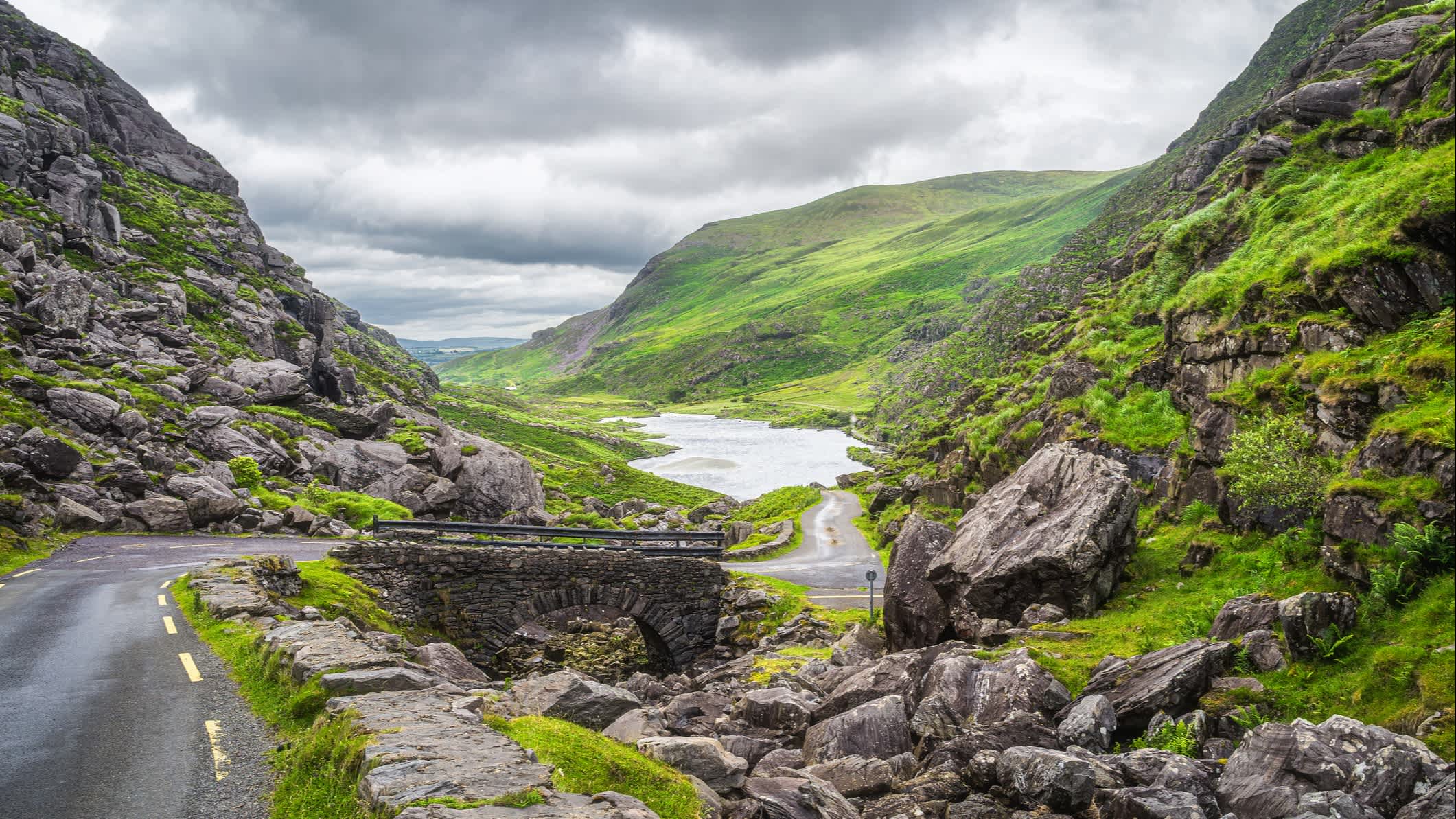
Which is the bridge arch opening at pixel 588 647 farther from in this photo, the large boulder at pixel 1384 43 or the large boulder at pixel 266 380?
the large boulder at pixel 1384 43

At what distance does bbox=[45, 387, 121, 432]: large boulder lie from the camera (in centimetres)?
4191

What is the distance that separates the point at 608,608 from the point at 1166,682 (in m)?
26.7

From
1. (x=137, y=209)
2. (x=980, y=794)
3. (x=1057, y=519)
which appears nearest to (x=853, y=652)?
(x=1057, y=519)

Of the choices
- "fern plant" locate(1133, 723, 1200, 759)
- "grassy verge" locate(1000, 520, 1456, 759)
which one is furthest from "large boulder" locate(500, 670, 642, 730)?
"fern plant" locate(1133, 723, 1200, 759)

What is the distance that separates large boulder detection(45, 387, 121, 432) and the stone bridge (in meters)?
24.6

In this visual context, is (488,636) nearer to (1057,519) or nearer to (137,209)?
(1057,519)

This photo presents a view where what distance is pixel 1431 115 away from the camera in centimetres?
1994

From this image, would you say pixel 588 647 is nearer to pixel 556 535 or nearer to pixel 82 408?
pixel 556 535

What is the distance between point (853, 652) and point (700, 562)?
13.4 m

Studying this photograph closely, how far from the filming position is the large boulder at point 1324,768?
8836 mm

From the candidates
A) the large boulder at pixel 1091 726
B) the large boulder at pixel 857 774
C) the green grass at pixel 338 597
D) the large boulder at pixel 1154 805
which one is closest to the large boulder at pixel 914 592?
the large boulder at pixel 857 774

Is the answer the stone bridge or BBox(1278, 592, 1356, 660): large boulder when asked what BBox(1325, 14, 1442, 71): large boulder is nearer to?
BBox(1278, 592, 1356, 660): large boulder

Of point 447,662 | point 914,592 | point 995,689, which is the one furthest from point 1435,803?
point 447,662

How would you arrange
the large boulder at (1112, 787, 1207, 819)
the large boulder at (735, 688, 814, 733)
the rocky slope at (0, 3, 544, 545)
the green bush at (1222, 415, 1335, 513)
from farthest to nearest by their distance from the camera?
the rocky slope at (0, 3, 544, 545)
the large boulder at (735, 688, 814, 733)
the green bush at (1222, 415, 1335, 513)
the large boulder at (1112, 787, 1207, 819)
